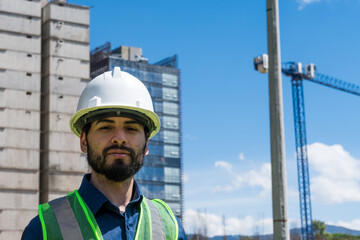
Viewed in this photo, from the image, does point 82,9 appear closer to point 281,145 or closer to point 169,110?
point 169,110

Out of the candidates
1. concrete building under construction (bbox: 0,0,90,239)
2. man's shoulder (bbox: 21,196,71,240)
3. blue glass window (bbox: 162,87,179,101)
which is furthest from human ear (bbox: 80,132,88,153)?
blue glass window (bbox: 162,87,179,101)

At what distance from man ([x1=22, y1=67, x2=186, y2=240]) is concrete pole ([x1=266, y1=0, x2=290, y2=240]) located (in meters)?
5.16

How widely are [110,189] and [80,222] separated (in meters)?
0.21

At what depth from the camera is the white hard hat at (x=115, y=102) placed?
2.74 m

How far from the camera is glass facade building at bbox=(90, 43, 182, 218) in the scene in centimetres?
11538

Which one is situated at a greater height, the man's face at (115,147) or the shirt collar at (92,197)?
the man's face at (115,147)

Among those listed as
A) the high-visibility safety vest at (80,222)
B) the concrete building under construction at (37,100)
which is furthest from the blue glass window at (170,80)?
the high-visibility safety vest at (80,222)

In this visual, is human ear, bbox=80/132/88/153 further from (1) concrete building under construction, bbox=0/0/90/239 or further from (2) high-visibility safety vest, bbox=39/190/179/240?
(1) concrete building under construction, bbox=0/0/90/239

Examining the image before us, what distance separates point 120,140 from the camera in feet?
8.51

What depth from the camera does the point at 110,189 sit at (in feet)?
8.67

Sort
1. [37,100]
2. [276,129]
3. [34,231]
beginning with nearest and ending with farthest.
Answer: [34,231], [276,129], [37,100]

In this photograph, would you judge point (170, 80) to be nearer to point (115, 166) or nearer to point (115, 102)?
point (115, 102)

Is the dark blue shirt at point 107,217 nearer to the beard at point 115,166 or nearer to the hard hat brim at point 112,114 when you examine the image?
the beard at point 115,166

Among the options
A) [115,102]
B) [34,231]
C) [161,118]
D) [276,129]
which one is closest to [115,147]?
[115,102]
